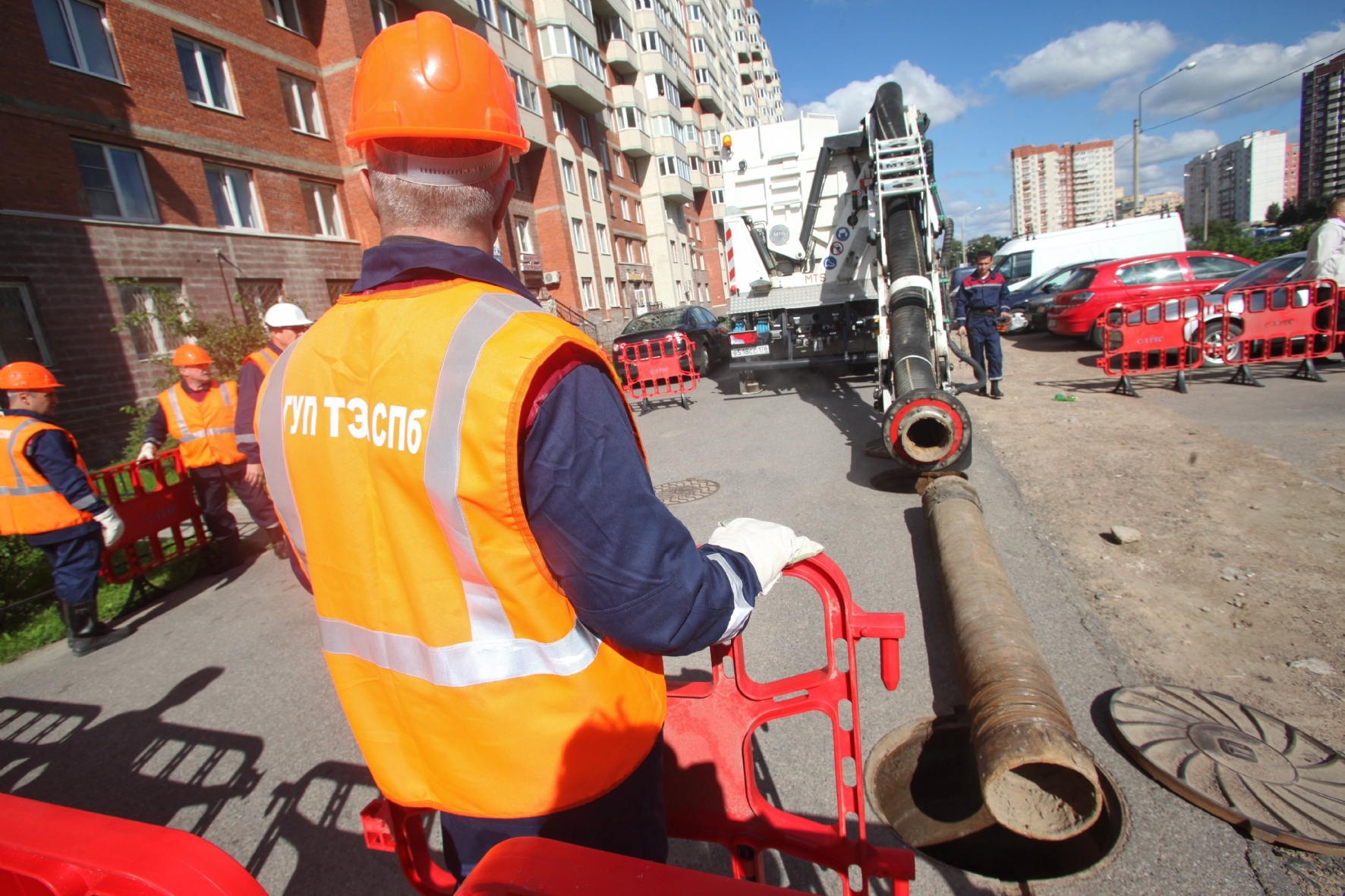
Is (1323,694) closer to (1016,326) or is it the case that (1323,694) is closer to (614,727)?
(614,727)

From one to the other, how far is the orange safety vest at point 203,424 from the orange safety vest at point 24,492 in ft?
4.20

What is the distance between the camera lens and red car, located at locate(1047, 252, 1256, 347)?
38.1ft

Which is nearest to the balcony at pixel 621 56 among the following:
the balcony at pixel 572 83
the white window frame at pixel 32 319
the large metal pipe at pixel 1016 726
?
the balcony at pixel 572 83

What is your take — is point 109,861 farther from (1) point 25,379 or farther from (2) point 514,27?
(2) point 514,27

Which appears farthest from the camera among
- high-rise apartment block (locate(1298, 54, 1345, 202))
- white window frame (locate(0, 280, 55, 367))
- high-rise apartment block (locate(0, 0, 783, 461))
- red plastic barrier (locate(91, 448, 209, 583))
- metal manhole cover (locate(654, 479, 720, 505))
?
high-rise apartment block (locate(1298, 54, 1345, 202))

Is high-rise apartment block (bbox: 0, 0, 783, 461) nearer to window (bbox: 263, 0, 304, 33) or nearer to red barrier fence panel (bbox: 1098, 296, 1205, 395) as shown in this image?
window (bbox: 263, 0, 304, 33)

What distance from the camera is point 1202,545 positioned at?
4.25 meters

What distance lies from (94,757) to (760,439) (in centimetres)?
654

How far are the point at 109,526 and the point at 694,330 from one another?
445 inches

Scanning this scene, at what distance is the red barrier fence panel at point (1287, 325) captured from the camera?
27.5 ft

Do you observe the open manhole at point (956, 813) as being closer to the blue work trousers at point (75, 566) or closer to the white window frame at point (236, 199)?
the blue work trousers at point (75, 566)

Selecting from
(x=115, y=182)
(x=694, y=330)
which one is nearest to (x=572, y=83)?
(x=115, y=182)

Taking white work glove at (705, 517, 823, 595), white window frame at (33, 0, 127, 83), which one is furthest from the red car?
white window frame at (33, 0, 127, 83)

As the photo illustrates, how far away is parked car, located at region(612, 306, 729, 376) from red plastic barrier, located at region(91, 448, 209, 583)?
840 centimetres
